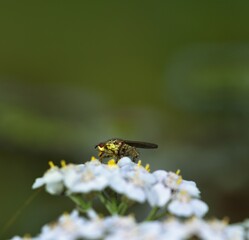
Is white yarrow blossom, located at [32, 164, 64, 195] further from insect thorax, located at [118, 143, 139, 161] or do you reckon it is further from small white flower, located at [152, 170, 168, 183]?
insect thorax, located at [118, 143, 139, 161]

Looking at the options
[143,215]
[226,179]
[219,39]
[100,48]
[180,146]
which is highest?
[219,39]

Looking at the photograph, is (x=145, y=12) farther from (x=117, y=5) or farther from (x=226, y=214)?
(x=226, y=214)

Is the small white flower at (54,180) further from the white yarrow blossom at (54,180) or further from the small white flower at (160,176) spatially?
the small white flower at (160,176)

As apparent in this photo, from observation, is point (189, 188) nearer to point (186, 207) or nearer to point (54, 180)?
point (186, 207)

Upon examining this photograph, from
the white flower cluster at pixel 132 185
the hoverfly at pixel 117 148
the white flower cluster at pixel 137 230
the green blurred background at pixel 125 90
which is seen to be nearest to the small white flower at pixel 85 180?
the white flower cluster at pixel 132 185

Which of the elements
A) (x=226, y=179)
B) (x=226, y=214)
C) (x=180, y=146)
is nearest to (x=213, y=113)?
(x=180, y=146)

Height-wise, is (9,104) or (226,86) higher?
(226,86)

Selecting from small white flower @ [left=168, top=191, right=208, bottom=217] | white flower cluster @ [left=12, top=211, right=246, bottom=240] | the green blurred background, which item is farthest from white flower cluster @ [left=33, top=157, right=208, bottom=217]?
the green blurred background

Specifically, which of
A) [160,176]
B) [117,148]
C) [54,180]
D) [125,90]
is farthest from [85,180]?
[125,90]

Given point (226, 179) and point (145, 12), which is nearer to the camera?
point (226, 179)
